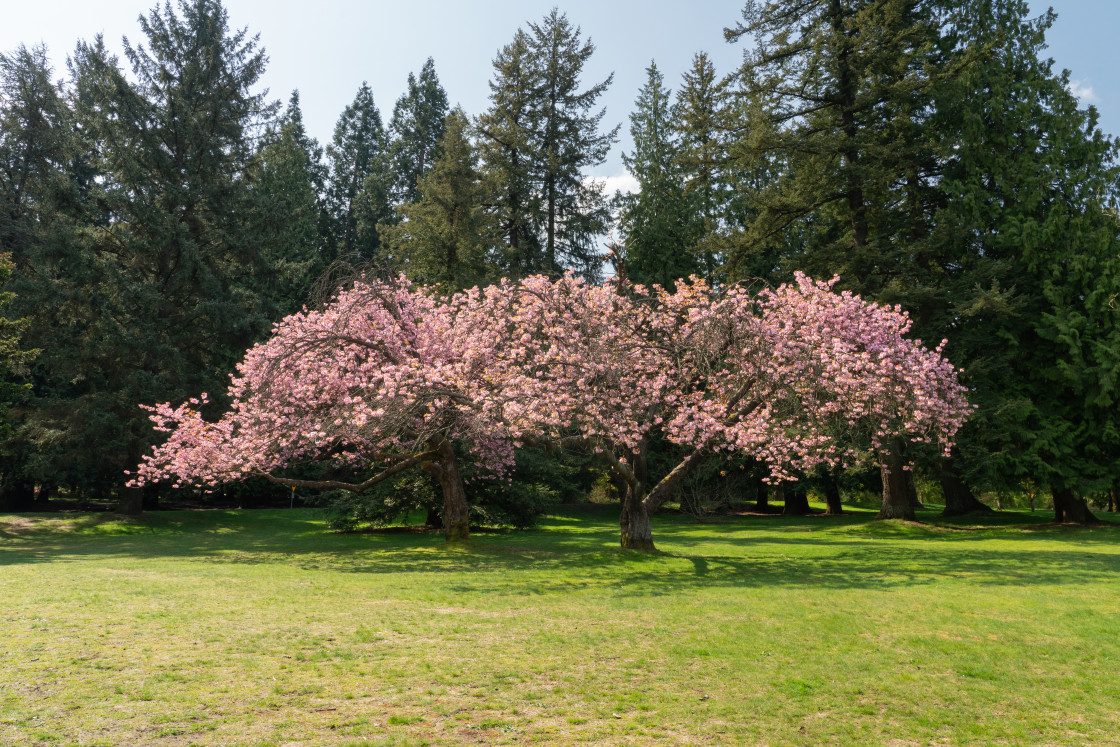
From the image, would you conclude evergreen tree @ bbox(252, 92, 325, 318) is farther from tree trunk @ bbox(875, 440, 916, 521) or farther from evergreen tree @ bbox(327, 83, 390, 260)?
tree trunk @ bbox(875, 440, 916, 521)

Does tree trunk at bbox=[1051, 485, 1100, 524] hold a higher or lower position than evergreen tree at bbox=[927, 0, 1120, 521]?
lower

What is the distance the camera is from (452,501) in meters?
18.2

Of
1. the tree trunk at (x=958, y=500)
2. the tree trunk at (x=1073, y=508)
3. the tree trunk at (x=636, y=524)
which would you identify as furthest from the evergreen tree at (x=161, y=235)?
the tree trunk at (x=1073, y=508)

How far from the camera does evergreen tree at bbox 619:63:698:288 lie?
122 ft

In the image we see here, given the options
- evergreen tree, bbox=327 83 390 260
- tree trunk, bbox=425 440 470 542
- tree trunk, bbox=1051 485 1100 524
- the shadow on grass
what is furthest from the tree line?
evergreen tree, bbox=327 83 390 260

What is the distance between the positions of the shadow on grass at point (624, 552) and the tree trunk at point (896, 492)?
87 centimetres

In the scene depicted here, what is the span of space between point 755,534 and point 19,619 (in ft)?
68.3

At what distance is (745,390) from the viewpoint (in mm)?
14281

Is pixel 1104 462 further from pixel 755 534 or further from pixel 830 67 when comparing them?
pixel 830 67

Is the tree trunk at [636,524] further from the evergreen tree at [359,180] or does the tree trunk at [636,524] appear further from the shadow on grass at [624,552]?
the evergreen tree at [359,180]

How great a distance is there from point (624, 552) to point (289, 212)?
25.6 meters

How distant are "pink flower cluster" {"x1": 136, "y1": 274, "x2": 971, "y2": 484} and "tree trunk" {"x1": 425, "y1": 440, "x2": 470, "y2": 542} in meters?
1.21

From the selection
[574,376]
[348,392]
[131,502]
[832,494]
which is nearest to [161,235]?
[131,502]

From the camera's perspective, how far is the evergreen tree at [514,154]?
34812 mm
